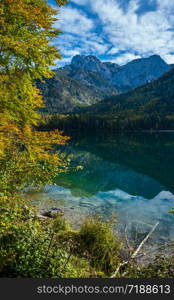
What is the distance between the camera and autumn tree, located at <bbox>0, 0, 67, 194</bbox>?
26.6 ft

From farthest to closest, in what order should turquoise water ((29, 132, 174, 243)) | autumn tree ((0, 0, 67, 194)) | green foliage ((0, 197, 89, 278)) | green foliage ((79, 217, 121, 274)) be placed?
turquoise water ((29, 132, 174, 243))
green foliage ((79, 217, 121, 274))
autumn tree ((0, 0, 67, 194))
green foliage ((0, 197, 89, 278))

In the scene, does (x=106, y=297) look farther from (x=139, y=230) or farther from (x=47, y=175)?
(x=139, y=230)

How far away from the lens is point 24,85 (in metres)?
9.41

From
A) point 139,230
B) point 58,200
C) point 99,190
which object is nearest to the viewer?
point 139,230

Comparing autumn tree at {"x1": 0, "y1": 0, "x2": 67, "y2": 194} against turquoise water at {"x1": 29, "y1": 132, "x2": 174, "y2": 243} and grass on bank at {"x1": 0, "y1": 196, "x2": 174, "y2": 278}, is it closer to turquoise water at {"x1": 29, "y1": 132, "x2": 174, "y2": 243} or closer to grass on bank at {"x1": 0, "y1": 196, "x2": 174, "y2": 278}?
grass on bank at {"x1": 0, "y1": 196, "x2": 174, "y2": 278}

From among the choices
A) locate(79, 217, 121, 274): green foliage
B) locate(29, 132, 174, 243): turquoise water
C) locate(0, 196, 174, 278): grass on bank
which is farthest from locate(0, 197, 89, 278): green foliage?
locate(29, 132, 174, 243): turquoise water

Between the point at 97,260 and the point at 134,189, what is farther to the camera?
the point at 134,189

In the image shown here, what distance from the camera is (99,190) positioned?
30750 millimetres

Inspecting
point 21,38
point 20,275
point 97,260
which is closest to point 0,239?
point 20,275

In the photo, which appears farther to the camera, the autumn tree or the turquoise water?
the turquoise water

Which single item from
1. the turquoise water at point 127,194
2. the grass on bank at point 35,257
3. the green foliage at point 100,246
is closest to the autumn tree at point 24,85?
the grass on bank at point 35,257

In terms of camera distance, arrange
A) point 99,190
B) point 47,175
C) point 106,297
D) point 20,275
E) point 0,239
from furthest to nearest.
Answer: point 99,190 → point 47,175 → point 0,239 → point 20,275 → point 106,297

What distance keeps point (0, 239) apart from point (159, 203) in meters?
22.1

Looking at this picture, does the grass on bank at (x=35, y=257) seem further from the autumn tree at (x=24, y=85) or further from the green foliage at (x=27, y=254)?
the autumn tree at (x=24, y=85)
